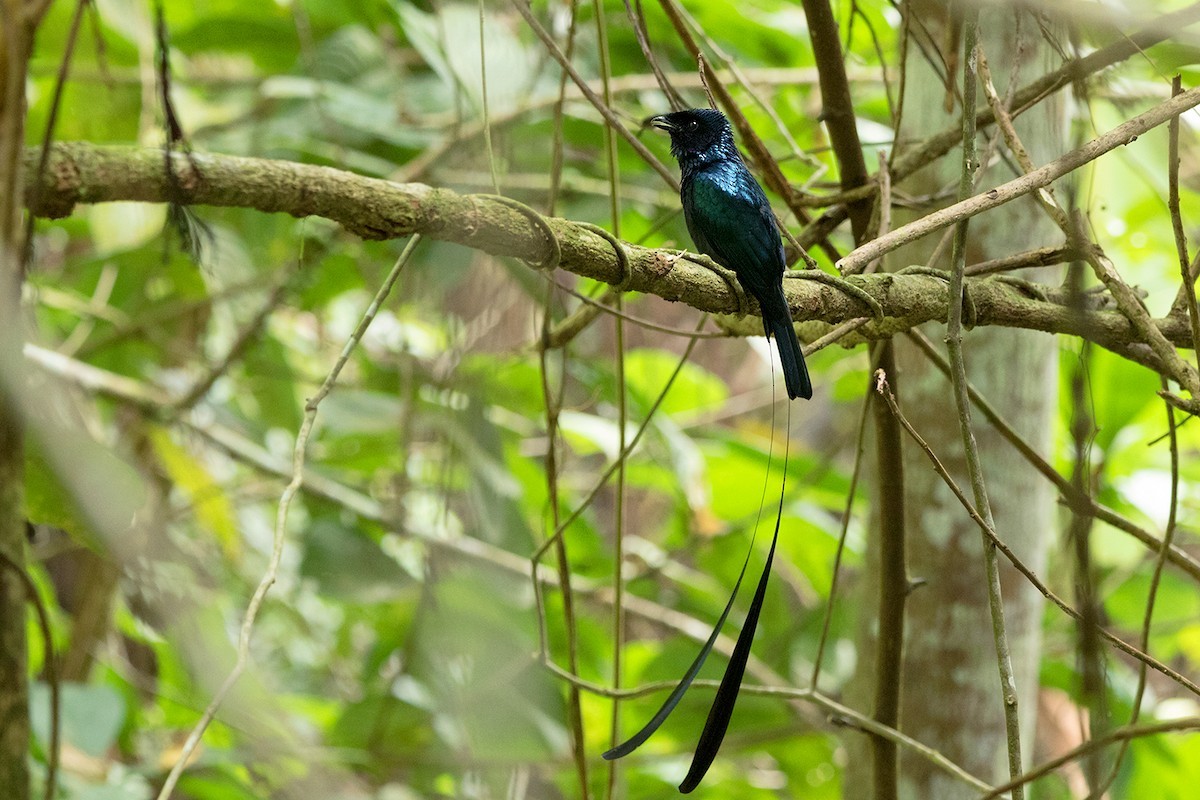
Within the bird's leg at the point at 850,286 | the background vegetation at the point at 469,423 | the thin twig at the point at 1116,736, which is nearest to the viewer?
the thin twig at the point at 1116,736

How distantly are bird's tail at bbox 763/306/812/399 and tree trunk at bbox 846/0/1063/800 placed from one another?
625mm

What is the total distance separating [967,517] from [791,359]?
0.75 meters

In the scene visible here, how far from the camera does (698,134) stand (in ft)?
6.97

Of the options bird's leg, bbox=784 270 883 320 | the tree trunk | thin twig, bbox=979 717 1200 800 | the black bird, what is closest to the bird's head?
the black bird

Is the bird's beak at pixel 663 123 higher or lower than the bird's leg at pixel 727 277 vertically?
higher

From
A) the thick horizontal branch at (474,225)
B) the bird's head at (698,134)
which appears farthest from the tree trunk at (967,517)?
the thick horizontal branch at (474,225)

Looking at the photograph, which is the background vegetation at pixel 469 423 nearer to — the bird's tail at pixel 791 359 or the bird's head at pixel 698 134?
the bird's head at pixel 698 134

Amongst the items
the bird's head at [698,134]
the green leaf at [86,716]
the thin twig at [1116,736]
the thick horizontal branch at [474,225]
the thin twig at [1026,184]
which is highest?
the bird's head at [698,134]

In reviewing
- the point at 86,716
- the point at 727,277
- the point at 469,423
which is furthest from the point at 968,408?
the point at 86,716

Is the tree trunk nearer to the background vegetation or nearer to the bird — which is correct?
the background vegetation

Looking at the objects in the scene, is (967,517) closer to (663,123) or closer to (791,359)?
(791,359)

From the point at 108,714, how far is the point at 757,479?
196 cm

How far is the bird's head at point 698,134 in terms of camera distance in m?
2.10

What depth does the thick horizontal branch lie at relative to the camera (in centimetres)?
112
